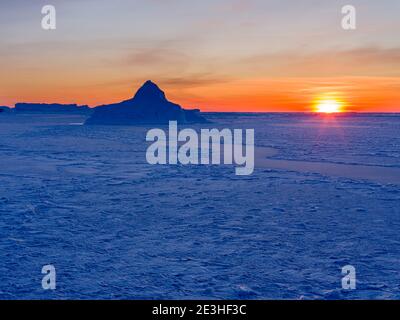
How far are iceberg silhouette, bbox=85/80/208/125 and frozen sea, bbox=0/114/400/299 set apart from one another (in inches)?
1650

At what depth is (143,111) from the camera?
5259cm

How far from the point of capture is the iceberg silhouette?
5206 centimetres

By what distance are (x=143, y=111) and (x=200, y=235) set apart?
4823 centimetres

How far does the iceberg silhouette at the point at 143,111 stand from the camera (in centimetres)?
5206

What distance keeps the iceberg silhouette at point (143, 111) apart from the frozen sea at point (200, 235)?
4192 centimetres

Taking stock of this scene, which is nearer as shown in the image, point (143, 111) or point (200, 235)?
point (200, 235)

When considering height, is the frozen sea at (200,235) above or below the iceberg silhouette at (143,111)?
below

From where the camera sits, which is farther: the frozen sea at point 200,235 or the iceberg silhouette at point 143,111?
the iceberg silhouette at point 143,111

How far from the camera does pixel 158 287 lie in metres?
3.88

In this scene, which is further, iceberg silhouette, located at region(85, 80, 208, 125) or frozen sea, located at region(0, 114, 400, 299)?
iceberg silhouette, located at region(85, 80, 208, 125)

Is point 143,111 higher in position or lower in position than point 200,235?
higher

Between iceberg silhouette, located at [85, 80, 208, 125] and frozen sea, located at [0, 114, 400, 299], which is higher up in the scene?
iceberg silhouette, located at [85, 80, 208, 125]
